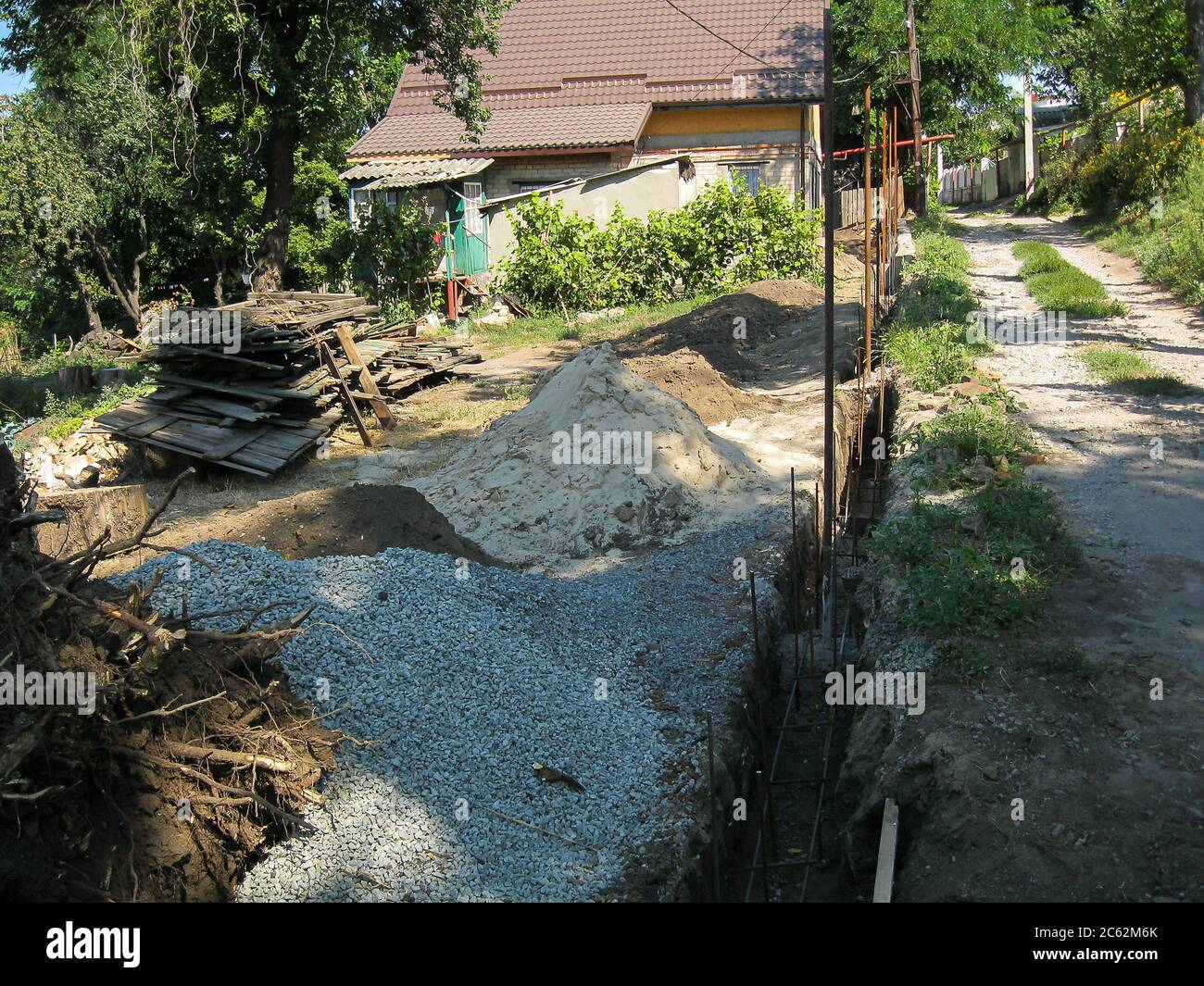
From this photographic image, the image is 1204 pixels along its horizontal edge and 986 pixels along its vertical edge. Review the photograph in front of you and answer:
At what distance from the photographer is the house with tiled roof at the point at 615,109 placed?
Result: 76.1 ft

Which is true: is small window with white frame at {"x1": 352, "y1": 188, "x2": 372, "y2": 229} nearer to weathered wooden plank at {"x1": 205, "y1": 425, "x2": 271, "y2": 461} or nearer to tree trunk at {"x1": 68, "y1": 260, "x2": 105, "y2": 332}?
tree trunk at {"x1": 68, "y1": 260, "x2": 105, "y2": 332}

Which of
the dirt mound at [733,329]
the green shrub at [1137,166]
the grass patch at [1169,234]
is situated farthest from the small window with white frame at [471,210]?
the green shrub at [1137,166]

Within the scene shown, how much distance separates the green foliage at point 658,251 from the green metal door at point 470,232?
1.46 m

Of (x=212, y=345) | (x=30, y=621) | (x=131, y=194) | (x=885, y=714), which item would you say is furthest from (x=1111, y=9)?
(x=30, y=621)

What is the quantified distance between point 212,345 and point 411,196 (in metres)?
10.8

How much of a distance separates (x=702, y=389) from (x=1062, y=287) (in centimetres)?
790

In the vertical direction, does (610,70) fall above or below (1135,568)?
above

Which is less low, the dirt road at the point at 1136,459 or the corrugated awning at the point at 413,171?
the corrugated awning at the point at 413,171

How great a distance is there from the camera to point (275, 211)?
16.8m

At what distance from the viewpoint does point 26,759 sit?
405cm

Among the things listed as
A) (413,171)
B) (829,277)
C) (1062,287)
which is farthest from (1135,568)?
(413,171)

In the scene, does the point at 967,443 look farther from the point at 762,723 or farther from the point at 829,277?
the point at 762,723

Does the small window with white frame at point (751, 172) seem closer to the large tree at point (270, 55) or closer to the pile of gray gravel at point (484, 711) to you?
the large tree at point (270, 55)
